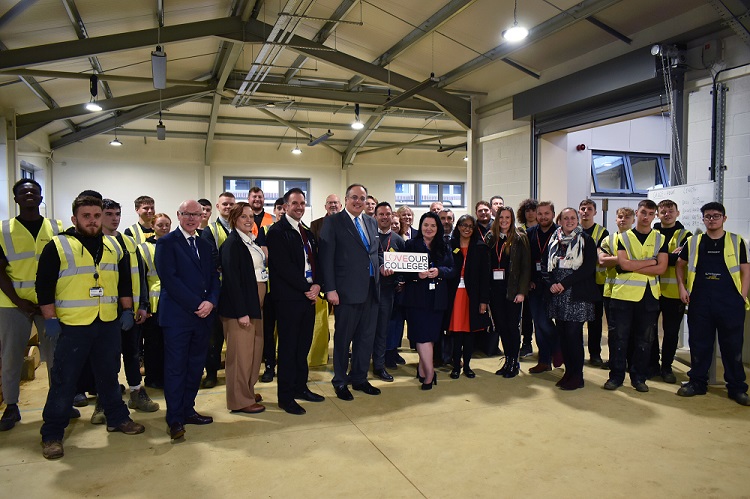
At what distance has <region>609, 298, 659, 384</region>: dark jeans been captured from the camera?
4078mm

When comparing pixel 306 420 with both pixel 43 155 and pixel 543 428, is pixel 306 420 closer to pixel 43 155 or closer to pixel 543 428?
pixel 543 428

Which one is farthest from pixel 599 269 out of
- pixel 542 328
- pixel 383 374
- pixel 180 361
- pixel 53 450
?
pixel 53 450

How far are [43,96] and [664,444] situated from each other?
10.2 metres

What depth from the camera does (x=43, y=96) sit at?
8.75 metres

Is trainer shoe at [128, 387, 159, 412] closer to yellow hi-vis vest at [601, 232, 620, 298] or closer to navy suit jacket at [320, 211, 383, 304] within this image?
navy suit jacket at [320, 211, 383, 304]

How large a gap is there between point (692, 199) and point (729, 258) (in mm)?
1320

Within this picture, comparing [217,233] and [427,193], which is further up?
[427,193]

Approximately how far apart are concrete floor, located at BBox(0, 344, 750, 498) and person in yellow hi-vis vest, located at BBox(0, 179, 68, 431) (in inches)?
12.5

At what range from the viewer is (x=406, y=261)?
157 inches

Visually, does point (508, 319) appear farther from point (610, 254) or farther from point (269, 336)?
point (269, 336)

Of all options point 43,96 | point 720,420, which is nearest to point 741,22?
point 720,420

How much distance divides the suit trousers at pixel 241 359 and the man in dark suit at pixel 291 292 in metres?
0.18

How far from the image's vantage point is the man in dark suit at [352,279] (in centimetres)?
374

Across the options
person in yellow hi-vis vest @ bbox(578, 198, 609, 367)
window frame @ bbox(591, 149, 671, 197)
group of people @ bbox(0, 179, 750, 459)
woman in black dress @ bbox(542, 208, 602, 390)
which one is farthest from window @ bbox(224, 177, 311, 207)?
woman in black dress @ bbox(542, 208, 602, 390)
